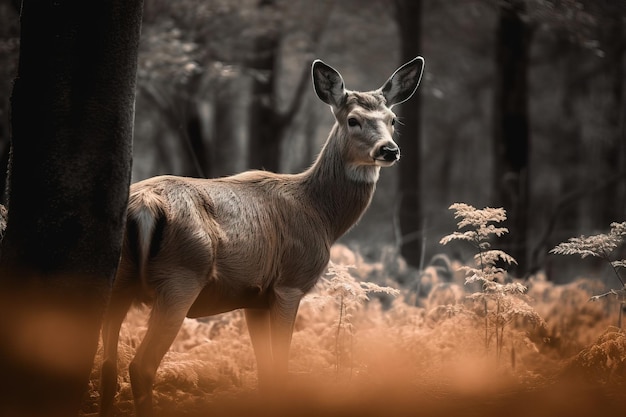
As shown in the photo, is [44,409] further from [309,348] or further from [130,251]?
[309,348]

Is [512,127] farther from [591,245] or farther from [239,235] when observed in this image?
[239,235]

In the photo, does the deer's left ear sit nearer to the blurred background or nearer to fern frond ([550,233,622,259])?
fern frond ([550,233,622,259])

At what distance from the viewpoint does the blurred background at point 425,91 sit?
1241cm

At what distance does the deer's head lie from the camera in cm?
679

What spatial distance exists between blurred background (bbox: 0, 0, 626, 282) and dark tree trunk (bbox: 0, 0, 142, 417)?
2.05 meters

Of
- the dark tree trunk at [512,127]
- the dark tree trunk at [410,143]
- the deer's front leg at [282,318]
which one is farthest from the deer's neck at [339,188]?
the dark tree trunk at [410,143]

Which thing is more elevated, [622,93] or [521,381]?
[622,93]

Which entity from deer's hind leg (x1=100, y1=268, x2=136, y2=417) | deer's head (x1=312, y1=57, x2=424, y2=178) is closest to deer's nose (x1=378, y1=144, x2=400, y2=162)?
deer's head (x1=312, y1=57, x2=424, y2=178)

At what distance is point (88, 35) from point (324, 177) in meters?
2.82

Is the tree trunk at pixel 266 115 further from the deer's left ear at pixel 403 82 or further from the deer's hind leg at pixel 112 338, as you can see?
the deer's hind leg at pixel 112 338

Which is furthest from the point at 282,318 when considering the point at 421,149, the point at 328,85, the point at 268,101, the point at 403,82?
the point at 421,149

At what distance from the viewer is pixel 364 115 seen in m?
7.01

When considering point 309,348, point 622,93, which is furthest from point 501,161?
point 622,93

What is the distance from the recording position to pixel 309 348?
7.76 meters
